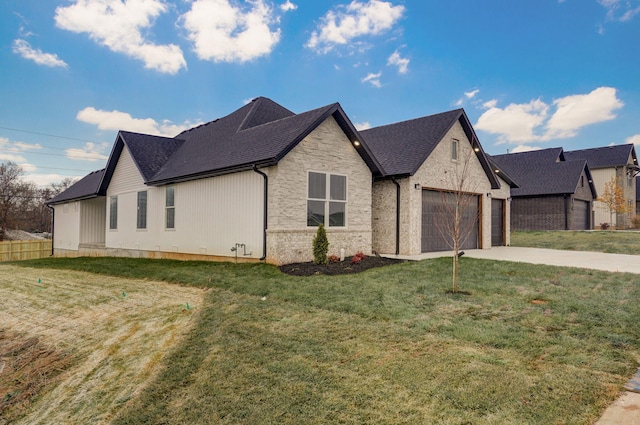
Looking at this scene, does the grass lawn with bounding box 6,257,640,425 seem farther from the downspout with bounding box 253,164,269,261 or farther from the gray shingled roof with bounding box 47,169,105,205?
the gray shingled roof with bounding box 47,169,105,205

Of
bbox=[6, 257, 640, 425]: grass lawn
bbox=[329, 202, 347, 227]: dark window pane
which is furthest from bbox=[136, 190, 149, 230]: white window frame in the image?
bbox=[6, 257, 640, 425]: grass lawn

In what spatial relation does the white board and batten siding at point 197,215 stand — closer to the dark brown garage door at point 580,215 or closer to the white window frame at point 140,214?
the white window frame at point 140,214

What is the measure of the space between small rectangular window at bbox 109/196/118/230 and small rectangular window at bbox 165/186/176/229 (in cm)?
513

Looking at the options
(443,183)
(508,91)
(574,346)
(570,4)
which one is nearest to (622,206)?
(508,91)

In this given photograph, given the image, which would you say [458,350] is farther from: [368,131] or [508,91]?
[508,91]

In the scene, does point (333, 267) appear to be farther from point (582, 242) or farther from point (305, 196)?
point (582, 242)

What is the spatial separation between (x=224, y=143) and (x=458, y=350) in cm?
1265

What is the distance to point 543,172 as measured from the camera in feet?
97.8

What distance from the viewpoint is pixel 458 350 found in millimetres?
4594

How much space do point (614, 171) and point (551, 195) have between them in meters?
15.5

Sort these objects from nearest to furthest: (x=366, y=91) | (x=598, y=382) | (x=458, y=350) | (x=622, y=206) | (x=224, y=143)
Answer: (x=598, y=382) → (x=458, y=350) → (x=224, y=143) → (x=366, y=91) → (x=622, y=206)

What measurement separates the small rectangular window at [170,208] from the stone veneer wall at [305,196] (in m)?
5.67

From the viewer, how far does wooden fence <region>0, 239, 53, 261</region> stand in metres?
25.2

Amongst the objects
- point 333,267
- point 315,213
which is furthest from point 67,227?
point 333,267
